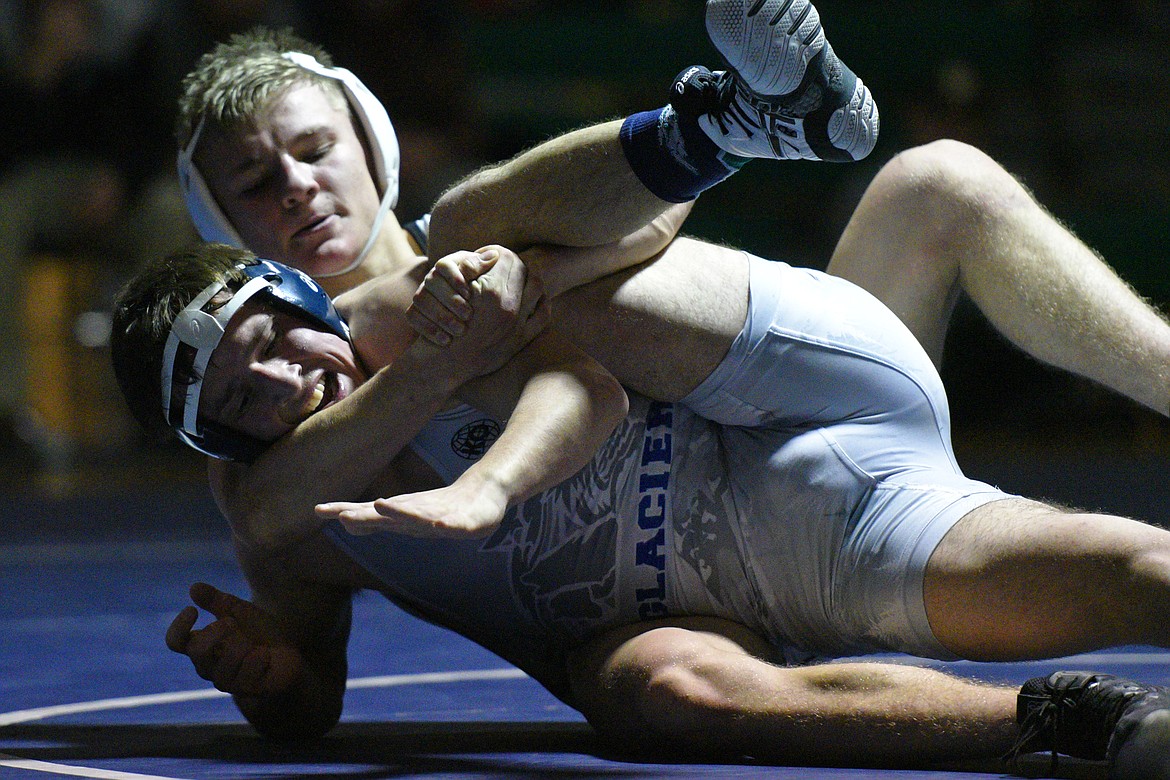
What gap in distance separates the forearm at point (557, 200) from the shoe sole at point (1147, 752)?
981 millimetres

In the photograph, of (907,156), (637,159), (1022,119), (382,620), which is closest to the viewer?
(637,159)

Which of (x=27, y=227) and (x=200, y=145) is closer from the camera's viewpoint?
(x=200, y=145)

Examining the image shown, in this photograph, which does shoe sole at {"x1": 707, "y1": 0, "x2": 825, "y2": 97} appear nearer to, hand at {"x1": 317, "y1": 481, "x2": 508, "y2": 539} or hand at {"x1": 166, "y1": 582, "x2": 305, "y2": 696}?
hand at {"x1": 317, "y1": 481, "x2": 508, "y2": 539}

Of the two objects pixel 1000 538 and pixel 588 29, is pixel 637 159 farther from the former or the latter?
pixel 588 29

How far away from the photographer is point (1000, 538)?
2.27m

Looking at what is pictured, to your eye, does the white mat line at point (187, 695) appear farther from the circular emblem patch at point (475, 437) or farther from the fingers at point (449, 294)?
the fingers at point (449, 294)

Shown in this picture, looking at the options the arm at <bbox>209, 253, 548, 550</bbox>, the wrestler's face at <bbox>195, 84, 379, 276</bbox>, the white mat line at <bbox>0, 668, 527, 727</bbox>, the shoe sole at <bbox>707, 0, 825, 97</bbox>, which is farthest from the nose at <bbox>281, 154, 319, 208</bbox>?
the shoe sole at <bbox>707, 0, 825, 97</bbox>

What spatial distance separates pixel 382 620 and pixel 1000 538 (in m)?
2.12

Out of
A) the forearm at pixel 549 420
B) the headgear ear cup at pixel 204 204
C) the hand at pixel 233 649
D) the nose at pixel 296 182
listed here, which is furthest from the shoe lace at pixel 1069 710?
the headgear ear cup at pixel 204 204

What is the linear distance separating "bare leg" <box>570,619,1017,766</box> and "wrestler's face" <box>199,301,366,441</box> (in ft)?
2.15

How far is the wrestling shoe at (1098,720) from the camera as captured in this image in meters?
1.92

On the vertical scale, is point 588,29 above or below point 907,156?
above

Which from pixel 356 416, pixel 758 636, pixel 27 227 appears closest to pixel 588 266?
pixel 356 416

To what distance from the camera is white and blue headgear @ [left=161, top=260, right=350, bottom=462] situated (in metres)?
2.52
